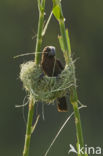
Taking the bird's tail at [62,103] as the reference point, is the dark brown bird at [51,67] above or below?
above

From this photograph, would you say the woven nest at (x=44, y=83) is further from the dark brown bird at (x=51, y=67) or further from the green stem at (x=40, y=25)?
the green stem at (x=40, y=25)

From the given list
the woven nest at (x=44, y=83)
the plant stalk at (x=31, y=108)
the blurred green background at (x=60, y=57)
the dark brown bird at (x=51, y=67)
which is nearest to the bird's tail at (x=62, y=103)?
the dark brown bird at (x=51, y=67)

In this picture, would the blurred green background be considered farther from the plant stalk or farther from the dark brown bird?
the plant stalk

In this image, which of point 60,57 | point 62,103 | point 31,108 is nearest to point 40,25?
point 31,108

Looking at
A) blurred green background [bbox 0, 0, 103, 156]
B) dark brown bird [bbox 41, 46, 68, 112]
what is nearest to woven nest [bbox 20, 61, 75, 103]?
dark brown bird [bbox 41, 46, 68, 112]

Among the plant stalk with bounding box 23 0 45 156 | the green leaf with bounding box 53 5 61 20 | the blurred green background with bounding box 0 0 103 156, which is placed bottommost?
the plant stalk with bounding box 23 0 45 156

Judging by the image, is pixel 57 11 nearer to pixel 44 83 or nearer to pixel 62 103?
pixel 44 83
